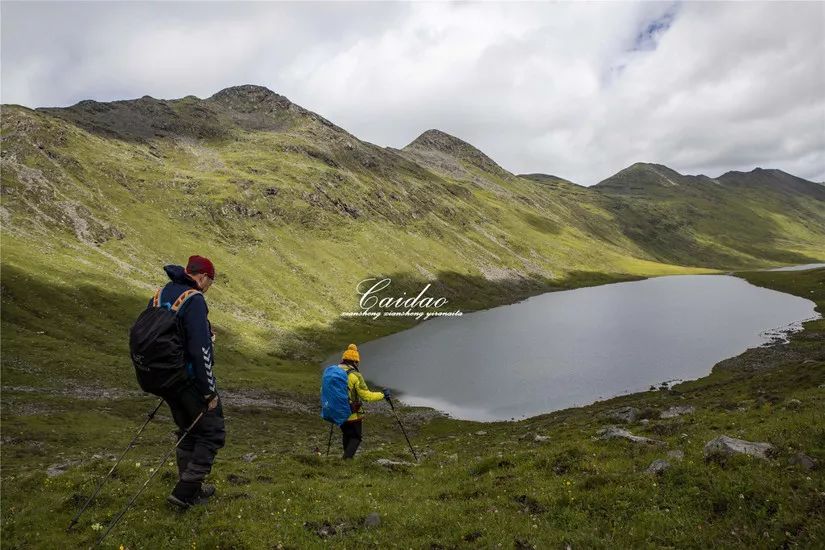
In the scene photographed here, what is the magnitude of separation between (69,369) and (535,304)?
12812cm

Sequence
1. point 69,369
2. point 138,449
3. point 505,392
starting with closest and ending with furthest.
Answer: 1. point 138,449
2. point 69,369
3. point 505,392

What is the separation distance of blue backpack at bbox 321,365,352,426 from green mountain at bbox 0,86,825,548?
80.6 inches

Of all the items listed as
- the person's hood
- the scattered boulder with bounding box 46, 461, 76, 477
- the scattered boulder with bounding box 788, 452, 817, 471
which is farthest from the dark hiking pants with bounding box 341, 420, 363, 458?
the scattered boulder with bounding box 788, 452, 817, 471

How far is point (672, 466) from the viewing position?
12203 mm

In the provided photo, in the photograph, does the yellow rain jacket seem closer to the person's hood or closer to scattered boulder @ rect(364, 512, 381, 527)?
scattered boulder @ rect(364, 512, 381, 527)

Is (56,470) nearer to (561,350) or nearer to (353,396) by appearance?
(353,396)

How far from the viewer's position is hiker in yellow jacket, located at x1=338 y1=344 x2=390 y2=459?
1794 centimetres

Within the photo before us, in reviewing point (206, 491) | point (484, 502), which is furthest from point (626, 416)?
point (206, 491)

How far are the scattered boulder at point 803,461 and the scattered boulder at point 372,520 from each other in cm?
1006

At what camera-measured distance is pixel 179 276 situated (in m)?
10.8

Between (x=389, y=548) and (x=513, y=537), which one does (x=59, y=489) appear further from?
(x=513, y=537)

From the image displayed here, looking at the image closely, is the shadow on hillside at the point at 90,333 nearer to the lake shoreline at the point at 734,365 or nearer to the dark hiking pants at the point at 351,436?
the lake shoreline at the point at 734,365

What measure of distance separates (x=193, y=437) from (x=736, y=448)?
13898 mm

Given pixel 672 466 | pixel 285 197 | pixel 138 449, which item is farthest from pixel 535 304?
pixel 672 466
